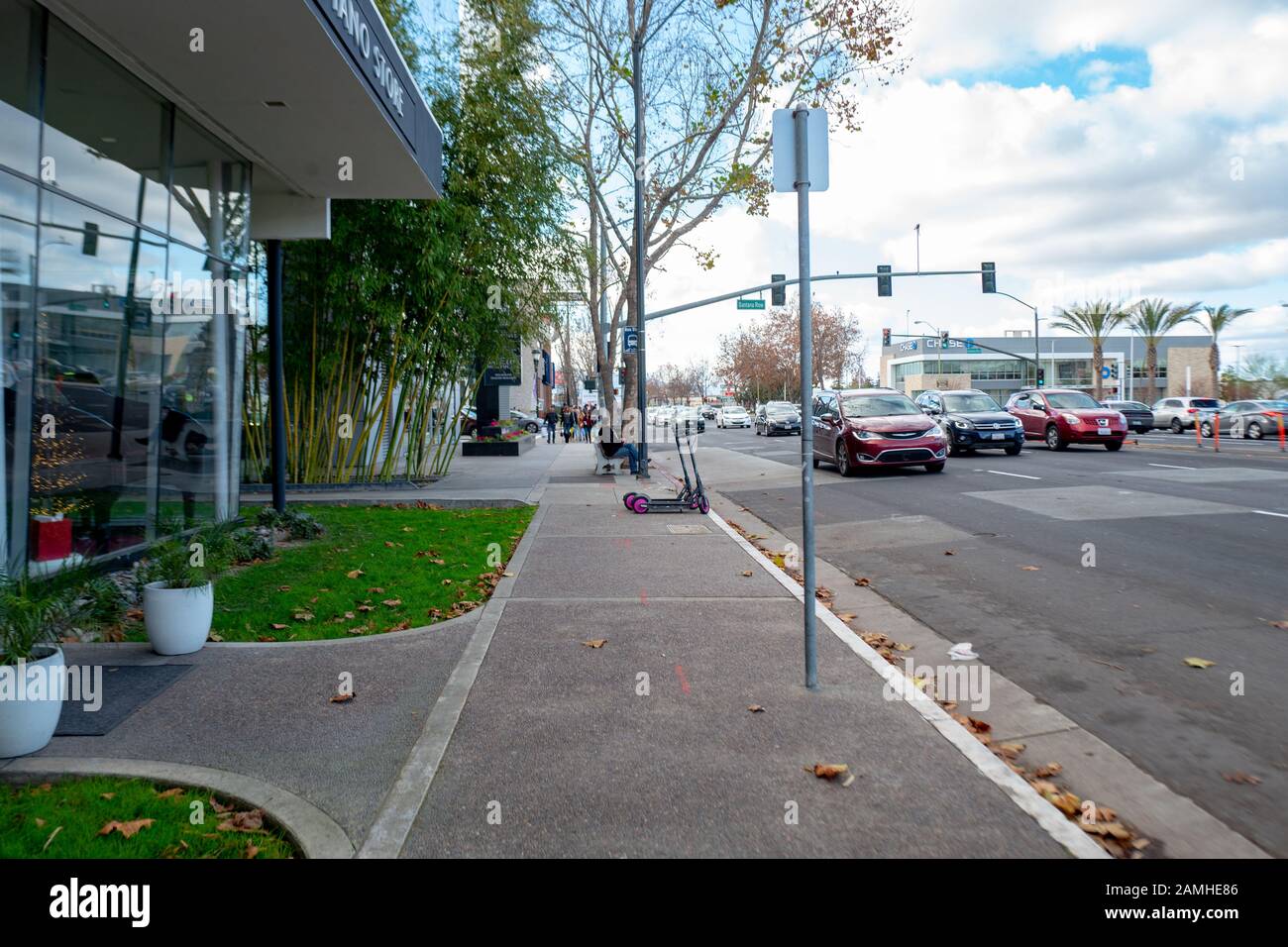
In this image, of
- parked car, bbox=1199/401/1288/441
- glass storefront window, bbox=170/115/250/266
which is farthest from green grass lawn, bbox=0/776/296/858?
parked car, bbox=1199/401/1288/441

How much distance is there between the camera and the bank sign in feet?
24.3

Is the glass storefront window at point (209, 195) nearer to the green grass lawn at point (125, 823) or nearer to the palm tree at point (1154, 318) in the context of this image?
the green grass lawn at point (125, 823)

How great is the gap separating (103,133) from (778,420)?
3731 centimetres

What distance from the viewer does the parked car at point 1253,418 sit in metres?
34.5

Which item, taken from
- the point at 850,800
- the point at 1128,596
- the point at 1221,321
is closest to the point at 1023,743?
the point at 850,800

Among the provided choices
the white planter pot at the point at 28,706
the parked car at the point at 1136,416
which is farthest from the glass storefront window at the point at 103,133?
the parked car at the point at 1136,416

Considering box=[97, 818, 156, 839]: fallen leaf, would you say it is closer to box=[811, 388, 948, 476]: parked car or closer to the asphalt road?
the asphalt road

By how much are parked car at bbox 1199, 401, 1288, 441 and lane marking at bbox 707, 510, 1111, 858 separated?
106ft

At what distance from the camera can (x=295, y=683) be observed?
5.47 metres

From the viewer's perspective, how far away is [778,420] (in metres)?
43.8

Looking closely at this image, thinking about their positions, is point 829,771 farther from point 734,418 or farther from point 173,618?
point 734,418

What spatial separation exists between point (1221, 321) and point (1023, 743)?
182 feet
